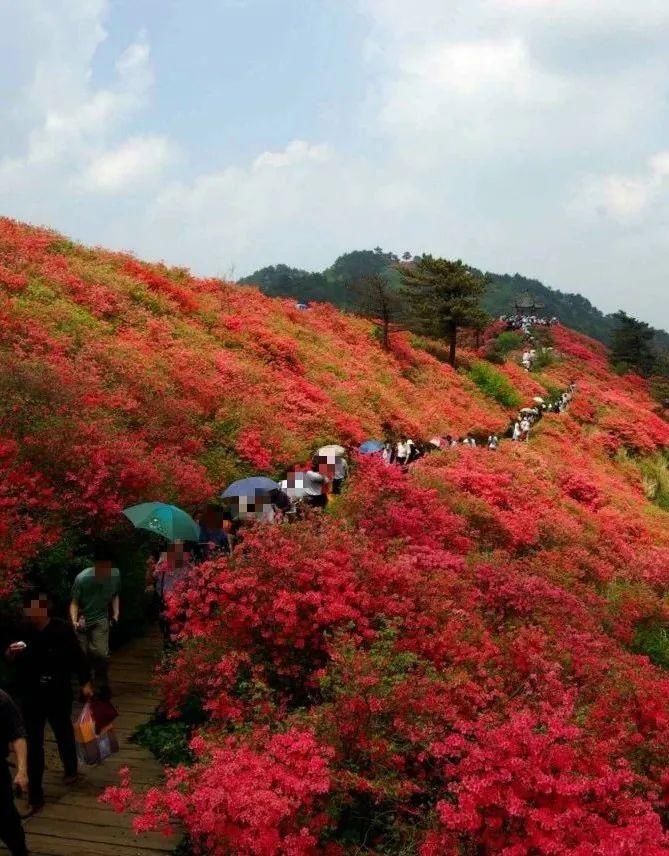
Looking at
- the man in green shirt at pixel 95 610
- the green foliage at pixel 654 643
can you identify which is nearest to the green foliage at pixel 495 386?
the green foliage at pixel 654 643

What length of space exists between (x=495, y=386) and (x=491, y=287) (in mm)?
106143

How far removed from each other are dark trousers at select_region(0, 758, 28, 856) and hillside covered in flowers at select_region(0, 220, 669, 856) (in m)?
0.81

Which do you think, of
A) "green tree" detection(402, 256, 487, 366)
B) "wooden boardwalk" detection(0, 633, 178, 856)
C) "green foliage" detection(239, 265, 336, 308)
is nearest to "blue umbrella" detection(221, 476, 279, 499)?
"wooden boardwalk" detection(0, 633, 178, 856)

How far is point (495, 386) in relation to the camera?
3572 cm

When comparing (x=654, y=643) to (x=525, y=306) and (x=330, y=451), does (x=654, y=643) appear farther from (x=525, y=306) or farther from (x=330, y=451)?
(x=525, y=306)

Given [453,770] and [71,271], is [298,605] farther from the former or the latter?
[71,271]

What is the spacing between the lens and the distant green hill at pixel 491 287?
12430cm

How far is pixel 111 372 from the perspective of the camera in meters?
14.7

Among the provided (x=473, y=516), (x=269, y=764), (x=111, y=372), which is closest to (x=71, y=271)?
(x=111, y=372)

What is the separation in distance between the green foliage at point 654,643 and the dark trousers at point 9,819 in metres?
8.54

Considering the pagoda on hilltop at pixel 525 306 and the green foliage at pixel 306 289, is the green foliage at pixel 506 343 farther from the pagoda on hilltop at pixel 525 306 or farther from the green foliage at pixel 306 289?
the green foliage at pixel 306 289

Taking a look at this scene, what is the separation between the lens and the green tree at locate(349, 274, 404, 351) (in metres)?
33.5

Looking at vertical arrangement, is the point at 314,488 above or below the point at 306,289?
below

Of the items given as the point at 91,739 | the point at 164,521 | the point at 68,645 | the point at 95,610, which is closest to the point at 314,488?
the point at 164,521
